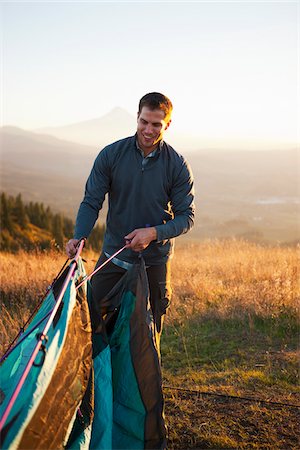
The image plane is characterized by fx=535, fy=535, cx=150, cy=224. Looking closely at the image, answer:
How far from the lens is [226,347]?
18.0 feet

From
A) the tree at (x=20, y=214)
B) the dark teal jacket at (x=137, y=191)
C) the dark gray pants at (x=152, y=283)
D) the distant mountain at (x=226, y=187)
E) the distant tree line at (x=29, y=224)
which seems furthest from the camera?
the distant mountain at (x=226, y=187)

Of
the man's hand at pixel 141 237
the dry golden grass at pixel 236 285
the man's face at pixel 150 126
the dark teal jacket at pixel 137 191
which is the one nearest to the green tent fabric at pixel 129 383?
the man's hand at pixel 141 237

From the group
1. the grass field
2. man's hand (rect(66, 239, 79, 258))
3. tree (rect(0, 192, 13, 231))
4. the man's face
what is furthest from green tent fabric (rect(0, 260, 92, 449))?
tree (rect(0, 192, 13, 231))

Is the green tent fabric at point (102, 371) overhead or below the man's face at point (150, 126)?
below

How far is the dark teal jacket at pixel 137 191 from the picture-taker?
3.81 m

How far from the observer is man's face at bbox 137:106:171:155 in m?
3.69

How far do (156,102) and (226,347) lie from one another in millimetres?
2858

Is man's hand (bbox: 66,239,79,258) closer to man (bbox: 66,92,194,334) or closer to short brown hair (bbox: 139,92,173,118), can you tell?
man (bbox: 66,92,194,334)

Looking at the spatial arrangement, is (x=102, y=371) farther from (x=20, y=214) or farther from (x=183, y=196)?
(x=20, y=214)

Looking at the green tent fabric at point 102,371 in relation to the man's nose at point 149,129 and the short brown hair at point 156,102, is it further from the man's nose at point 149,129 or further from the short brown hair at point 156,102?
the short brown hair at point 156,102

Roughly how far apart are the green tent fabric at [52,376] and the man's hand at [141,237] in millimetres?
383

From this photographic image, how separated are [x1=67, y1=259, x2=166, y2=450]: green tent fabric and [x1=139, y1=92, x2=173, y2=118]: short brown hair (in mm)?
1166

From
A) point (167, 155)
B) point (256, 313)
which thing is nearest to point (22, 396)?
point (167, 155)

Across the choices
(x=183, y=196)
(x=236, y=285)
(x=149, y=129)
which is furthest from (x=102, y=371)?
(x=236, y=285)
